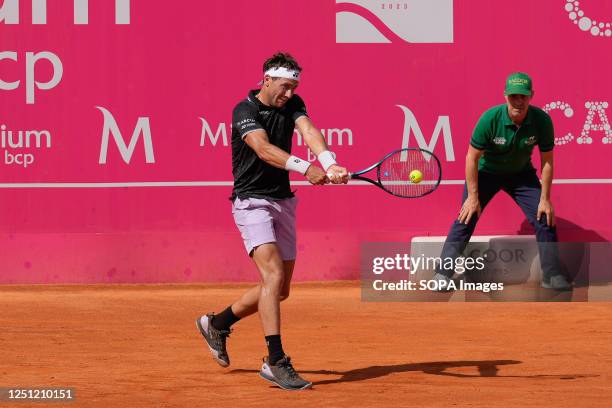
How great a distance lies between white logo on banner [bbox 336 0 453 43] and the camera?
1126 cm

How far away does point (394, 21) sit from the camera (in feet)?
37.1

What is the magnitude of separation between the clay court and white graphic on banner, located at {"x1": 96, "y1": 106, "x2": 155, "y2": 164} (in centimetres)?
123

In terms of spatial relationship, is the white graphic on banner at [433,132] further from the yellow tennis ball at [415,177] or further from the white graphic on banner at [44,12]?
the yellow tennis ball at [415,177]

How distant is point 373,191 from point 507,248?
4.43 feet

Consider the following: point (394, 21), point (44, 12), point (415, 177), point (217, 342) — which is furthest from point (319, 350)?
point (44, 12)

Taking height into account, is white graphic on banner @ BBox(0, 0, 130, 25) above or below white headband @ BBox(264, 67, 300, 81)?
above

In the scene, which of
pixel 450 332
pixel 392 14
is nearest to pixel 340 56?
pixel 392 14

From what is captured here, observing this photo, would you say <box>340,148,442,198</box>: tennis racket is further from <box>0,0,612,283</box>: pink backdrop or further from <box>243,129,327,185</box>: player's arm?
<box>243,129,327,185</box>: player's arm

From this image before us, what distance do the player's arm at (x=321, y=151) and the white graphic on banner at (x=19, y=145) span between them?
4984mm

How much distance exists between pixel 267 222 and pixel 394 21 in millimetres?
4931

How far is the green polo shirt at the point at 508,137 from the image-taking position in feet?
32.9

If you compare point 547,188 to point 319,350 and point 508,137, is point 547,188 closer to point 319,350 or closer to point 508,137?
point 508,137

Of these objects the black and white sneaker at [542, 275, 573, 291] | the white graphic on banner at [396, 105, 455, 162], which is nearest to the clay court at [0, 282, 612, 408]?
the black and white sneaker at [542, 275, 573, 291]

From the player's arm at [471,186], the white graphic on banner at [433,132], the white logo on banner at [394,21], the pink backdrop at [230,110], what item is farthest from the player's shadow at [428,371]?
the white logo on banner at [394,21]
